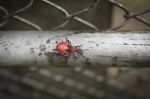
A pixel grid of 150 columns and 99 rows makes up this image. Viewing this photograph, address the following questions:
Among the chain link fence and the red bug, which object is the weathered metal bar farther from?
the chain link fence

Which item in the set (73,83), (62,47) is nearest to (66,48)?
(62,47)

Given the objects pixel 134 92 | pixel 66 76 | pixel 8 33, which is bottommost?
pixel 134 92

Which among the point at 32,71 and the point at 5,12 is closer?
the point at 5,12

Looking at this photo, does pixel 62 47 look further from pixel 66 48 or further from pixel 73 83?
pixel 73 83

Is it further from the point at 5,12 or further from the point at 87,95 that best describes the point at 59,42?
the point at 87,95

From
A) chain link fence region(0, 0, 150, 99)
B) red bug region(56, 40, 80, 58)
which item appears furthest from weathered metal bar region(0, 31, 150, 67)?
chain link fence region(0, 0, 150, 99)

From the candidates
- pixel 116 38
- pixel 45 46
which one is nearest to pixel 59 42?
pixel 45 46

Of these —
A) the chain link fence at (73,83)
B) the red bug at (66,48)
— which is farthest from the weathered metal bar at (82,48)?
the chain link fence at (73,83)

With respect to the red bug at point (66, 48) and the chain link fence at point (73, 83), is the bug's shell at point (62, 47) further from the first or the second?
the chain link fence at point (73, 83)
